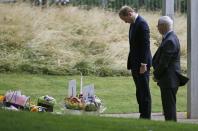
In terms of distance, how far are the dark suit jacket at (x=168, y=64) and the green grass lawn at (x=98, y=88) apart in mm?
3816

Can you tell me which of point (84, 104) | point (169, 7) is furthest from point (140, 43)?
point (169, 7)

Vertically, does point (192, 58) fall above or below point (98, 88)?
above

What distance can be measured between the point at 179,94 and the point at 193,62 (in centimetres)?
380

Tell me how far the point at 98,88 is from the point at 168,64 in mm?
6770

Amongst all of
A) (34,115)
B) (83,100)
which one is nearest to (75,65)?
(83,100)

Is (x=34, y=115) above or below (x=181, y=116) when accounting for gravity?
above

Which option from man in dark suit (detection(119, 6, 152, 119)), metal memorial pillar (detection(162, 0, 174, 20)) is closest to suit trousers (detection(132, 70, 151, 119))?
man in dark suit (detection(119, 6, 152, 119))

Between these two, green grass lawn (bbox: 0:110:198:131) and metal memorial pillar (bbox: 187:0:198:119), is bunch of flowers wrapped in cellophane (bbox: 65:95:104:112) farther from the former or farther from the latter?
metal memorial pillar (bbox: 187:0:198:119)

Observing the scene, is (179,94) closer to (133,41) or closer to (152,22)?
(152,22)

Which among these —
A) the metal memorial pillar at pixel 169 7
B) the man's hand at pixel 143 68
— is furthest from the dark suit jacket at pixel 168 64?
the metal memorial pillar at pixel 169 7

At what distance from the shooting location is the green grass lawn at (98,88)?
14.6 m

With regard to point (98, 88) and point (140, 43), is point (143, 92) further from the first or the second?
point (98, 88)

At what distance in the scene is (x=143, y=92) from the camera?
34.8ft

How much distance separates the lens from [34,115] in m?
9.11
